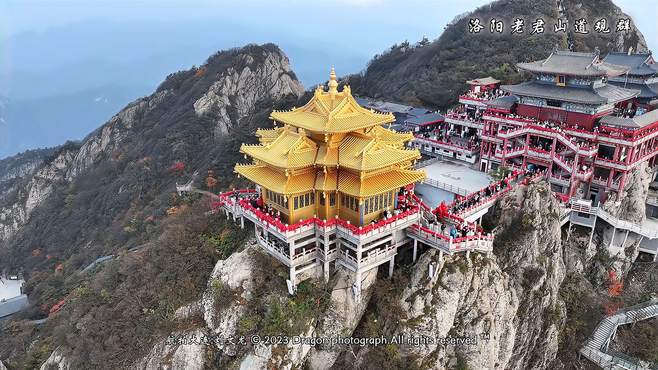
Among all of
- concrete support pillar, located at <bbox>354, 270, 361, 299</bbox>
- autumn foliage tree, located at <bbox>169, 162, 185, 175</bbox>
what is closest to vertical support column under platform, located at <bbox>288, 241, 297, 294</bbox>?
concrete support pillar, located at <bbox>354, 270, 361, 299</bbox>

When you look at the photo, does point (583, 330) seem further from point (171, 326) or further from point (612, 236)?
point (171, 326)

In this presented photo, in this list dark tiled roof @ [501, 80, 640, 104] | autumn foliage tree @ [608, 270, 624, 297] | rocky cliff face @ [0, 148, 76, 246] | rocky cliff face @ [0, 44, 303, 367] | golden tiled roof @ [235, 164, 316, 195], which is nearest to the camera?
golden tiled roof @ [235, 164, 316, 195]

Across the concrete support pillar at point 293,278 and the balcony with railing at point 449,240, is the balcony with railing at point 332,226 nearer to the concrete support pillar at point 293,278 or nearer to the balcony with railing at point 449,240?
the balcony with railing at point 449,240

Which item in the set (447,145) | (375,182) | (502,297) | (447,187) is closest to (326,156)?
(375,182)

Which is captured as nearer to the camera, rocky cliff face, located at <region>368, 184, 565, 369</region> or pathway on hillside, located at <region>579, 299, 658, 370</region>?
rocky cliff face, located at <region>368, 184, 565, 369</region>

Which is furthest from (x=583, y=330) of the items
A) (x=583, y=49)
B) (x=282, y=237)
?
(x=583, y=49)

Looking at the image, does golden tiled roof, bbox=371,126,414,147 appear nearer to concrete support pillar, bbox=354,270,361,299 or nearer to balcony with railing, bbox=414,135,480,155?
concrete support pillar, bbox=354,270,361,299
